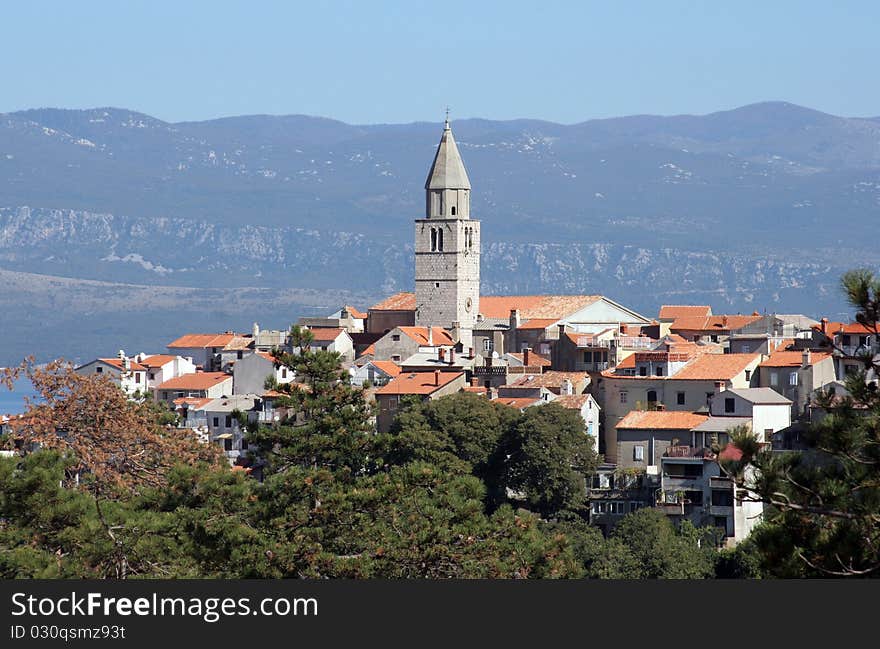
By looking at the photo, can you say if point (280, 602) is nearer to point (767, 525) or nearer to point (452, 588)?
point (452, 588)

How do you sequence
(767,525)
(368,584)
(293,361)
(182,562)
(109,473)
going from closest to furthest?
(368,584), (767,525), (182,562), (109,473), (293,361)

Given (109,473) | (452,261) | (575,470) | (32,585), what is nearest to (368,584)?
(32,585)

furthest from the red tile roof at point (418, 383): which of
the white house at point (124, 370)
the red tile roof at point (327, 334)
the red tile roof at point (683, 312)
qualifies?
the red tile roof at point (683, 312)

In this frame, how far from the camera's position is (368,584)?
63.3ft

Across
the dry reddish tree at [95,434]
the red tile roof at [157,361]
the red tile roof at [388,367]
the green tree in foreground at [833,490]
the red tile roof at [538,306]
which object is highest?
the green tree in foreground at [833,490]

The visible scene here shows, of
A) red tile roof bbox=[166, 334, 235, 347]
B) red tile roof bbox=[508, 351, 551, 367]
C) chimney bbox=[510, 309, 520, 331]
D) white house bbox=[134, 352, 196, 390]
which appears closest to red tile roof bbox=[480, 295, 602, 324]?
chimney bbox=[510, 309, 520, 331]

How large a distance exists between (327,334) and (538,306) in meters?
11.4

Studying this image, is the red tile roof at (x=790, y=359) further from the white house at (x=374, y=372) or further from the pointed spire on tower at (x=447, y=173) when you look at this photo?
the pointed spire on tower at (x=447, y=173)

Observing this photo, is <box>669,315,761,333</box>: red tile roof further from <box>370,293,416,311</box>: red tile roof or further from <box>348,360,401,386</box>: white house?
<box>348,360,401,386</box>: white house

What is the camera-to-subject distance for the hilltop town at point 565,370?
67125 mm

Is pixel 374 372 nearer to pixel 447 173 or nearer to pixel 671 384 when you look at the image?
pixel 671 384

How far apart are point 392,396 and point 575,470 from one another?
11.6 meters

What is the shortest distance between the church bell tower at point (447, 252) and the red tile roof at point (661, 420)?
31.6m

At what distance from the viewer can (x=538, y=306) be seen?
106 meters
